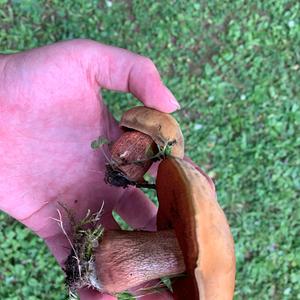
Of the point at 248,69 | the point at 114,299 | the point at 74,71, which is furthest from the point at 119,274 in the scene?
the point at 248,69

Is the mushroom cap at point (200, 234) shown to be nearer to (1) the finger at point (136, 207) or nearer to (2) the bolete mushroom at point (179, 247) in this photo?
(2) the bolete mushroom at point (179, 247)

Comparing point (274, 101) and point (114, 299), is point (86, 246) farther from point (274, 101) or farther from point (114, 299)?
point (274, 101)

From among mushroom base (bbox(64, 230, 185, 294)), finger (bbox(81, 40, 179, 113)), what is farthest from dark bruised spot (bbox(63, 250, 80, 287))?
finger (bbox(81, 40, 179, 113))

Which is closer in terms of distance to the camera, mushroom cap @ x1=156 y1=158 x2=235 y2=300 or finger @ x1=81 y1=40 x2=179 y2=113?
mushroom cap @ x1=156 y1=158 x2=235 y2=300

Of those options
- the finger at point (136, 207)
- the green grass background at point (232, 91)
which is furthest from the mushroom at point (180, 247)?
the green grass background at point (232, 91)

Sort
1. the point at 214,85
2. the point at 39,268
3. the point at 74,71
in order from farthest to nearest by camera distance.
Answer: the point at 214,85
the point at 39,268
the point at 74,71

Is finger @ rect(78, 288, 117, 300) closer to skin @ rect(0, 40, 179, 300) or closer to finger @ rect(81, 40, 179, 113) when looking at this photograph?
skin @ rect(0, 40, 179, 300)
